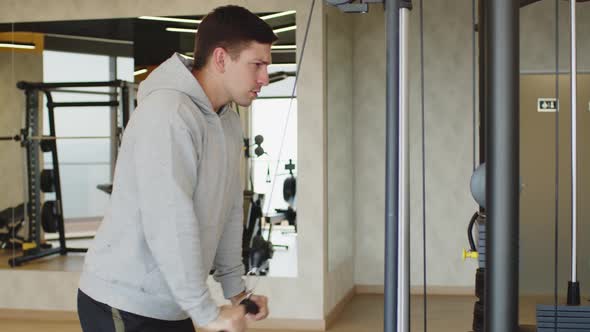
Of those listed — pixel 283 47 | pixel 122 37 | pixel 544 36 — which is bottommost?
pixel 283 47

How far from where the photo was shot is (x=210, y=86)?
5.41 feet

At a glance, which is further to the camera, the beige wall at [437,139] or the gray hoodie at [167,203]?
the beige wall at [437,139]

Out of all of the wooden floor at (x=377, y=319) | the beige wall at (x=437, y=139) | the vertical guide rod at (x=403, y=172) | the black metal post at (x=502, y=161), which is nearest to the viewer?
the black metal post at (x=502, y=161)

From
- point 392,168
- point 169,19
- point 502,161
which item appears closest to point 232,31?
point 392,168

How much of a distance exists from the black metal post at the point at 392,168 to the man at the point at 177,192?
15.7 inches

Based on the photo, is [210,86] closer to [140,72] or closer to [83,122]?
[140,72]

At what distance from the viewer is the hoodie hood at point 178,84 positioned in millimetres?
1578

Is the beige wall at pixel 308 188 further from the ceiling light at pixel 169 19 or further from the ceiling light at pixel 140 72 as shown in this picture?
the ceiling light at pixel 140 72

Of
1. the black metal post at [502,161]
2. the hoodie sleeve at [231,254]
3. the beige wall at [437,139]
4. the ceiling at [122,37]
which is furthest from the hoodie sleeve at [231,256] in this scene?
the beige wall at [437,139]

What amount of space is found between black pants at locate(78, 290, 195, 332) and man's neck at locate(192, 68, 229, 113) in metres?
0.52

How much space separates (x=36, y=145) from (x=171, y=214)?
457 cm

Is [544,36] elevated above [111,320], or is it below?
above

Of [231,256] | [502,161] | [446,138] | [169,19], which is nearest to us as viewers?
[502,161]

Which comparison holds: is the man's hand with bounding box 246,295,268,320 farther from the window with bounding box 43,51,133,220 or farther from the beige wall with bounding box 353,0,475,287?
the beige wall with bounding box 353,0,475,287
